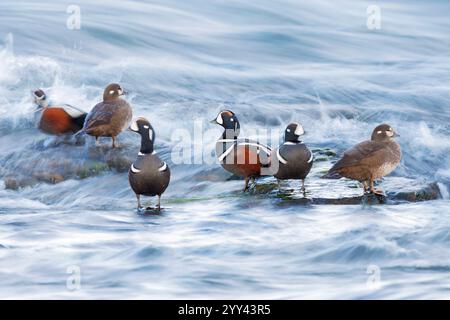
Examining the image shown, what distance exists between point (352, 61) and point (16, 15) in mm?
7247

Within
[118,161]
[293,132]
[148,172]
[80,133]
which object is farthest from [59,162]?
[293,132]

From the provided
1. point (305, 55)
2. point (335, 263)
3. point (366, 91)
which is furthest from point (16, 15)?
point (335, 263)

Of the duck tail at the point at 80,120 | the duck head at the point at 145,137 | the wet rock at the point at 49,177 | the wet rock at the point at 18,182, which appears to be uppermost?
the duck head at the point at 145,137

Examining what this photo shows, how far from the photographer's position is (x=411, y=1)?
25.1 meters

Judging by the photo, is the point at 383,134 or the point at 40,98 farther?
the point at 40,98

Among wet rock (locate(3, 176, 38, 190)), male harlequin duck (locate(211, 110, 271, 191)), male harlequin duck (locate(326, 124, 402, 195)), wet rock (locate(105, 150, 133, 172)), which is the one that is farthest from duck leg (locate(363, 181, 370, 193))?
wet rock (locate(3, 176, 38, 190))

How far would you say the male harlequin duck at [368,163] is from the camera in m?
10.9

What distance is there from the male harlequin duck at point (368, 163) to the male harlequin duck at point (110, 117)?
10.2ft

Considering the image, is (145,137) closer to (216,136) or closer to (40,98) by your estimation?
(216,136)

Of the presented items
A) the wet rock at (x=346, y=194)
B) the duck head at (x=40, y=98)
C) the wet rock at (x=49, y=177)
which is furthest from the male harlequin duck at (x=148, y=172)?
the duck head at (x=40, y=98)

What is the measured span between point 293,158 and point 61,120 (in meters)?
3.96

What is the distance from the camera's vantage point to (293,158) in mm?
10906

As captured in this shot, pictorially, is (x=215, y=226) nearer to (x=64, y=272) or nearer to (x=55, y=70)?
(x=64, y=272)

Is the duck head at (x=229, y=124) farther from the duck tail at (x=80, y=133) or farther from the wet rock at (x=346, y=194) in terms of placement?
the duck tail at (x=80, y=133)
